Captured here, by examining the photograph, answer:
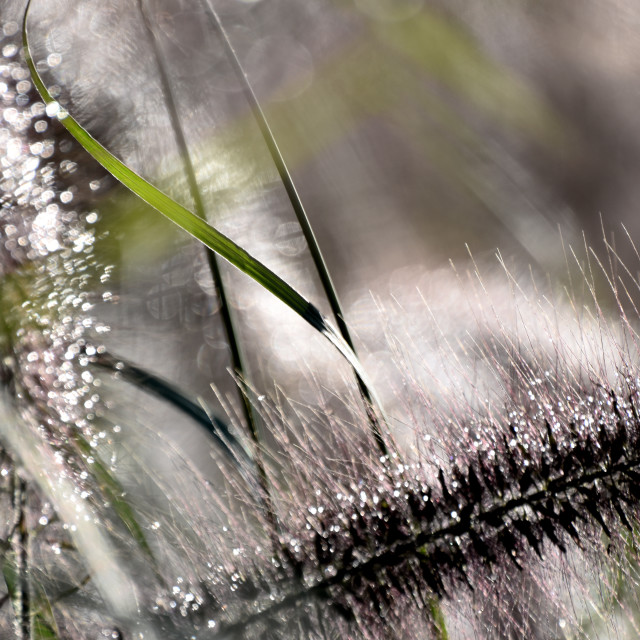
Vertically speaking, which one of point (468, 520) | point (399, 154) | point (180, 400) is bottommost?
point (468, 520)

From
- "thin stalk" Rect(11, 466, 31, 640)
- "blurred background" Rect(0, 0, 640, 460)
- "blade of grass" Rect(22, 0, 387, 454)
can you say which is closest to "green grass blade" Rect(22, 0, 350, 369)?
"blade of grass" Rect(22, 0, 387, 454)

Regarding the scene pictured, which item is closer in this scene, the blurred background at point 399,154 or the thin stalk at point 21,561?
the thin stalk at point 21,561

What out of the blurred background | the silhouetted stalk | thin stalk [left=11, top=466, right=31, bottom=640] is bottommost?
the silhouetted stalk

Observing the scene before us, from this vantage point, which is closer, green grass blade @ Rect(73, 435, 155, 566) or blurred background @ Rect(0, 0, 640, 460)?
green grass blade @ Rect(73, 435, 155, 566)

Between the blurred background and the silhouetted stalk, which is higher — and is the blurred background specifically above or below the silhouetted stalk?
above

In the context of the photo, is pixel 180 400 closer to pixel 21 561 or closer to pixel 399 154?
pixel 21 561

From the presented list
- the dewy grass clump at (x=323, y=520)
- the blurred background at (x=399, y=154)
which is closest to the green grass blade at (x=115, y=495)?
the dewy grass clump at (x=323, y=520)

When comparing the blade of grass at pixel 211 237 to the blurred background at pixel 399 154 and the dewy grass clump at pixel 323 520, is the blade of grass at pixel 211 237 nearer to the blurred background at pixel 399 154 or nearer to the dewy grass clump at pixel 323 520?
the dewy grass clump at pixel 323 520

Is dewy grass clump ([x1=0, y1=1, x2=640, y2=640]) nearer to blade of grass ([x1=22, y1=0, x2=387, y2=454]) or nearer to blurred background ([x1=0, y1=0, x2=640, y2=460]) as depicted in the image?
blade of grass ([x1=22, y1=0, x2=387, y2=454])

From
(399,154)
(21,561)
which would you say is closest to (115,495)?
(21,561)

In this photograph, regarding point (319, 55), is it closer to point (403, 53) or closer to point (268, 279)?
point (403, 53)
